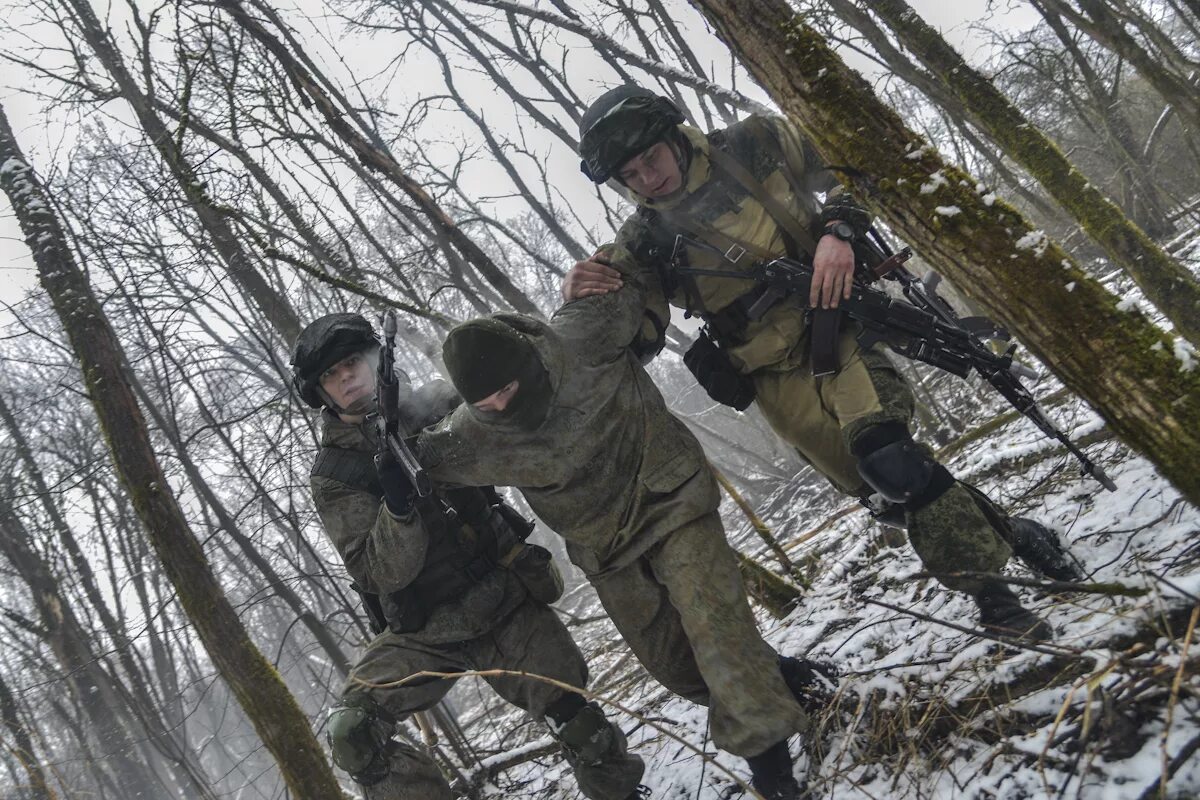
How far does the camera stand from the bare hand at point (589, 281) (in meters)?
2.29

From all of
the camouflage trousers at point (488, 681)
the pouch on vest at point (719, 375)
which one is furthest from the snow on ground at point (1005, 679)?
the pouch on vest at point (719, 375)

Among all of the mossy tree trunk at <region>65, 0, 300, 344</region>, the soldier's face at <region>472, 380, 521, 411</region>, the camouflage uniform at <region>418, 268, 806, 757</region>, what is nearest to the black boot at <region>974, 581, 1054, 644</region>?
the camouflage uniform at <region>418, 268, 806, 757</region>

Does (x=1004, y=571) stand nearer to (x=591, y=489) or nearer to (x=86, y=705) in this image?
(x=591, y=489)

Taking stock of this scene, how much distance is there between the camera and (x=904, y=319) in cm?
227

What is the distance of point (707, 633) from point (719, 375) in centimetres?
93

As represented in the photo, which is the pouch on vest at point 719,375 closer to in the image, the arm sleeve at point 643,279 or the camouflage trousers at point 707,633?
the arm sleeve at point 643,279

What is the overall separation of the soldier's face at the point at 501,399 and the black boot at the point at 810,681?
1.26 meters

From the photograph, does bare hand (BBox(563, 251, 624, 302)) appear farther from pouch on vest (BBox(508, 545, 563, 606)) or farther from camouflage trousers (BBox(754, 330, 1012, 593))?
pouch on vest (BBox(508, 545, 563, 606))

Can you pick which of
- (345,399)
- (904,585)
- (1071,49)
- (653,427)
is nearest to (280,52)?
(345,399)

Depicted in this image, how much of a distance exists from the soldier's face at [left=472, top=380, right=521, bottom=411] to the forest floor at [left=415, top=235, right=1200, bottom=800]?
105 cm

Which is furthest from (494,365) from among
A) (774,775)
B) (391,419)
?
(774,775)

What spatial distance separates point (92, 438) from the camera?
11.2 meters

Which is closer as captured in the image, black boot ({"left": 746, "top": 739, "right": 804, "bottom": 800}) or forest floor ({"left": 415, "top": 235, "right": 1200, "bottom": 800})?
forest floor ({"left": 415, "top": 235, "right": 1200, "bottom": 800})

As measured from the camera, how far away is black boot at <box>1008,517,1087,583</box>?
6.84 feet
